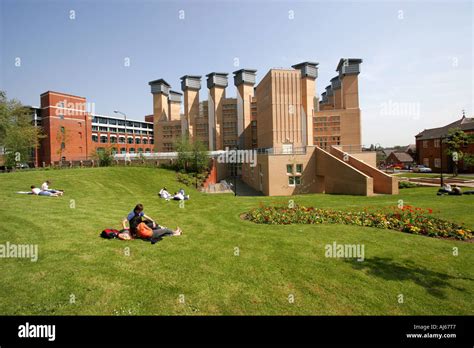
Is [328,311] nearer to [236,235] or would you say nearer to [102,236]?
[236,235]

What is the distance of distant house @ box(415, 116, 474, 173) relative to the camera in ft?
160

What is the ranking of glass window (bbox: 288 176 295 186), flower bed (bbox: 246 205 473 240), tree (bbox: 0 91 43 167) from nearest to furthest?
flower bed (bbox: 246 205 473 240) → glass window (bbox: 288 176 295 186) → tree (bbox: 0 91 43 167)

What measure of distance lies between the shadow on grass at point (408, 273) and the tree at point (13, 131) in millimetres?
41188

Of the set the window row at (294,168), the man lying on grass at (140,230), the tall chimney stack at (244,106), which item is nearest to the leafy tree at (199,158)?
the window row at (294,168)

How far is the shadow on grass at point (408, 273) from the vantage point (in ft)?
18.8

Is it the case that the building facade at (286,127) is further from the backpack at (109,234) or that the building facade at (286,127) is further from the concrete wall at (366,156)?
the backpack at (109,234)

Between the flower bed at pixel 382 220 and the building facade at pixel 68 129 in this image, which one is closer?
the flower bed at pixel 382 220

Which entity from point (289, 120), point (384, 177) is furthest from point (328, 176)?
point (289, 120)

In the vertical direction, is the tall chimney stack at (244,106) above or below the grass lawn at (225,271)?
above

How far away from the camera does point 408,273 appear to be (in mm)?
6328

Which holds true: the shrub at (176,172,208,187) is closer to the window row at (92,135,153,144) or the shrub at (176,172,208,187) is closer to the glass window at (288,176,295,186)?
the glass window at (288,176,295,186)

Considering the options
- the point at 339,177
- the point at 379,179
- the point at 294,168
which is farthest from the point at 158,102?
the point at 379,179

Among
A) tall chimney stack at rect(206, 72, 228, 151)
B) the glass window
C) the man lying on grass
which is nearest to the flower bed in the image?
the man lying on grass

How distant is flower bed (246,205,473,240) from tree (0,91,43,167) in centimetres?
3666
